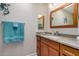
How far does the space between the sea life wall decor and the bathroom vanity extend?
0.20 metres

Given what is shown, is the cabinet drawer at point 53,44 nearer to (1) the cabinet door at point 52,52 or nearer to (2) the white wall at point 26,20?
(1) the cabinet door at point 52,52

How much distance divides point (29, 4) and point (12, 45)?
1.53ft

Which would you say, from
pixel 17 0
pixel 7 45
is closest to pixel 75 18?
pixel 17 0

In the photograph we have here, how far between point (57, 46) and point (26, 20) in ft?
1.45

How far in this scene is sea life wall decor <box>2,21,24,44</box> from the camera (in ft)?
3.99

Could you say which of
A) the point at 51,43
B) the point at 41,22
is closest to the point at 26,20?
the point at 41,22

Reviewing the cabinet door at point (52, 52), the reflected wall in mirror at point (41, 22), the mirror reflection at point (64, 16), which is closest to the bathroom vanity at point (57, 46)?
the cabinet door at point (52, 52)

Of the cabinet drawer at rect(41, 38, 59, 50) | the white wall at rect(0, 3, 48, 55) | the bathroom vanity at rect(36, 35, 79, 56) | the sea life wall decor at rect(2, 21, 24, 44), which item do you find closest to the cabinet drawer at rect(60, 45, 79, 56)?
the bathroom vanity at rect(36, 35, 79, 56)

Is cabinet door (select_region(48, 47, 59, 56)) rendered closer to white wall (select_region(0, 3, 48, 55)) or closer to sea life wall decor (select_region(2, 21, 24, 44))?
white wall (select_region(0, 3, 48, 55))

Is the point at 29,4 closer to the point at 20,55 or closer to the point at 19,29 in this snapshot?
the point at 19,29

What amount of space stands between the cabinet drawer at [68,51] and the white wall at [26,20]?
306 mm

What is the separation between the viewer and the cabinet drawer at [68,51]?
39.6 inches

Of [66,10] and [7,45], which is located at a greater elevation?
[66,10]

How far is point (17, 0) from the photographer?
113 centimetres
